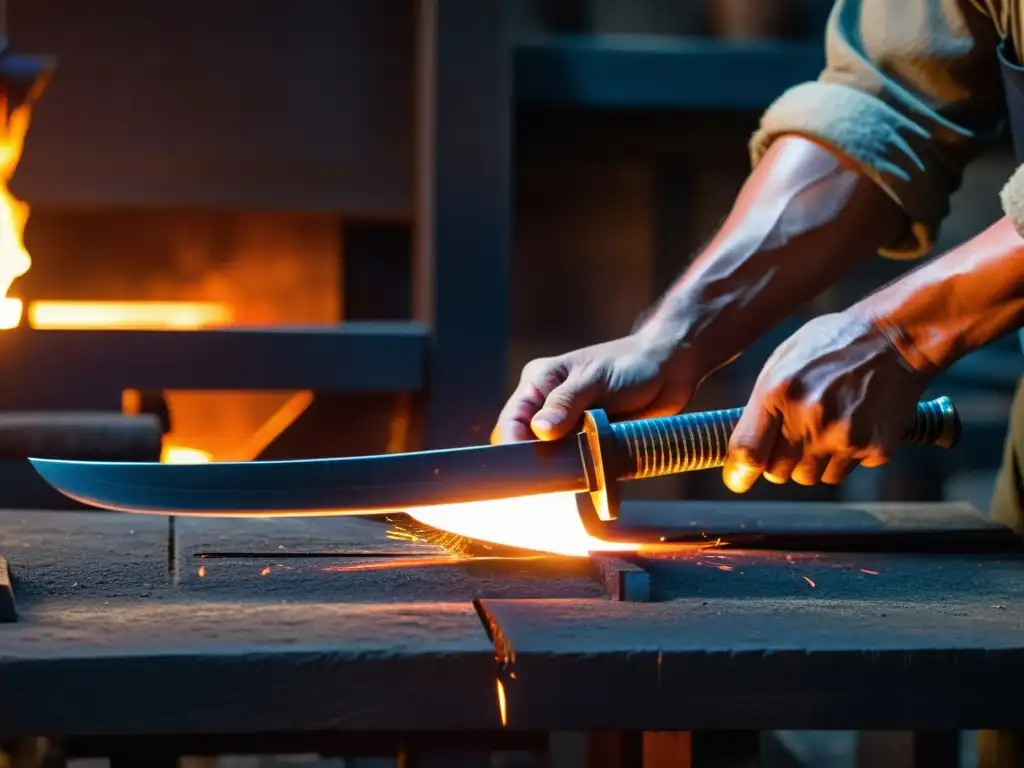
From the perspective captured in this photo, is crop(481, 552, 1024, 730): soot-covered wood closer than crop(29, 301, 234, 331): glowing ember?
Yes

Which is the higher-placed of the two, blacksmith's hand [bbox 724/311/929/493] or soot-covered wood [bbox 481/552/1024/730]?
blacksmith's hand [bbox 724/311/929/493]

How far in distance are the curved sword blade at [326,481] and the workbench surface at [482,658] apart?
3.0 inches

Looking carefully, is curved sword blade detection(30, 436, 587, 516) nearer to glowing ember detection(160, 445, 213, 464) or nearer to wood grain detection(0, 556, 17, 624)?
wood grain detection(0, 556, 17, 624)

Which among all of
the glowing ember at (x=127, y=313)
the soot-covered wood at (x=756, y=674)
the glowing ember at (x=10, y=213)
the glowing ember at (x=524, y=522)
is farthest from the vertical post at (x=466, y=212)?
the soot-covered wood at (x=756, y=674)

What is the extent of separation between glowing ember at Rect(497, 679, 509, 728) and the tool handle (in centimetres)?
31

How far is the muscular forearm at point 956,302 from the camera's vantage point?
1186 mm

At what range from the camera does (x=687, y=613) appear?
101cm

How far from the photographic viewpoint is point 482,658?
88 centimetres

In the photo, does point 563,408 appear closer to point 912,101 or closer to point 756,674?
point 756,674

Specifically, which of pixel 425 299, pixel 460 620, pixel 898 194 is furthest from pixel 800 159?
pixel 425 299

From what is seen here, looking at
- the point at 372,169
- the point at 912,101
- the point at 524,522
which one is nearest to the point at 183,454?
the point at 372,169

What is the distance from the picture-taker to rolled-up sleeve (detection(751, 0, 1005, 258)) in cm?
143

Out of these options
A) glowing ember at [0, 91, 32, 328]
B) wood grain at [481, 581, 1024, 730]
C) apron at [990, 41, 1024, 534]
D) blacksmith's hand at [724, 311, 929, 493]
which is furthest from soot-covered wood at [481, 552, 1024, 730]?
glowing ember at [0, 91, 32, 328]

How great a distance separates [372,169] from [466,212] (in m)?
0.28
